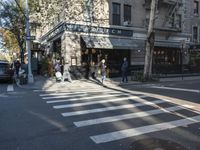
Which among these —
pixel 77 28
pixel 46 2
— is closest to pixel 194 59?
pixel 77 28

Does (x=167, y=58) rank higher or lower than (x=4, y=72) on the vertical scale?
higher

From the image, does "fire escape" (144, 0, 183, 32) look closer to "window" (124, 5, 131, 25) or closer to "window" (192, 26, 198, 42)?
"window" (124, 5, 131, 25)

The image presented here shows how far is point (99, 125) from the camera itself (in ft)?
24.7

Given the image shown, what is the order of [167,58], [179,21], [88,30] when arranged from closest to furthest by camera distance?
[88,30] < [167,58] < [179,21]

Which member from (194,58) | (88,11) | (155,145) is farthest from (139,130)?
(194,58)

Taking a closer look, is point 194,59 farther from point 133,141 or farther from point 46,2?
point 133,141

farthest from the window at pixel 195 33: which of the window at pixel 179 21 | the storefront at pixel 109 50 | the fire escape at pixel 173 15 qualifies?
the storefront at pixel 109 50

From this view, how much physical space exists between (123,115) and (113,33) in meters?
17.8

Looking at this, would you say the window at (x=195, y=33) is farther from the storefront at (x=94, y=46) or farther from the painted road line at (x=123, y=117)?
the painted road line at (x=123, y=117)

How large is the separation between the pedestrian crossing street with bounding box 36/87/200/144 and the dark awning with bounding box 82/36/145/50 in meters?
12.0

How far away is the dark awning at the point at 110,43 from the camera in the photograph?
23656mm

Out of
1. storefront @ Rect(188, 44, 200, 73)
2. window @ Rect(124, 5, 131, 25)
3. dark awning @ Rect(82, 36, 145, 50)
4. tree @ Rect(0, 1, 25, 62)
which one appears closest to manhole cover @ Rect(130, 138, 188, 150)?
dark awning @ Rect(82, 36, 145, 50)

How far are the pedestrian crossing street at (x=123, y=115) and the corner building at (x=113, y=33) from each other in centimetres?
1251

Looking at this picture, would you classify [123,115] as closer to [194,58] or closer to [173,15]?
[173,15]
